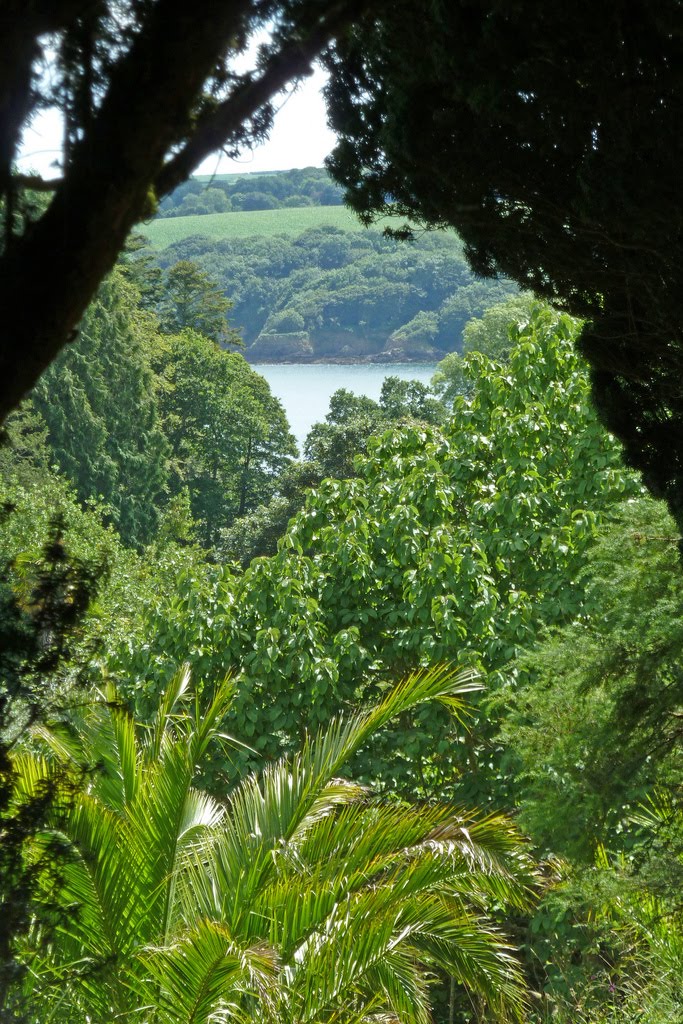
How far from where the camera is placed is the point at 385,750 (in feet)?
28.9

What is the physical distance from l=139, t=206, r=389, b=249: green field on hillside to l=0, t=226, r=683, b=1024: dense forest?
1647 inches

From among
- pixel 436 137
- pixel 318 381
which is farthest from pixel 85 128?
pixel 318 381

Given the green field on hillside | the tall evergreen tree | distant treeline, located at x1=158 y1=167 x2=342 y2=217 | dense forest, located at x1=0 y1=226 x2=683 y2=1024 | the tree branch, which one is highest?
distant treeline, located at x1=158 y1=167 x2=342 y2=217

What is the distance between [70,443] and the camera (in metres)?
32.3

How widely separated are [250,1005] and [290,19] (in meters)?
3.92

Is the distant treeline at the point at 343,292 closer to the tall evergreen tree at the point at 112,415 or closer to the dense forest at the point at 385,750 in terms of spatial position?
the tall evergreen tree at the point at 112,415

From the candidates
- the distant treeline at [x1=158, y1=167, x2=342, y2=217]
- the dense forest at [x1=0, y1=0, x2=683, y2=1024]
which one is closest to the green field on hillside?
the distant treeline at [x1=158, y1=167, x2=342, y2=217]

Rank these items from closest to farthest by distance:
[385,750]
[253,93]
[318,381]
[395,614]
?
[253,93] < [385,750] < [395,614] < [318,381]

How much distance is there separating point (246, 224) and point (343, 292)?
17620mm

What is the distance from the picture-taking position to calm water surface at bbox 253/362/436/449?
34.7 m

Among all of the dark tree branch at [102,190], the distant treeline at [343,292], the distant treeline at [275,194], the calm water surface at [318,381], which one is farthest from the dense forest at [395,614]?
the distant treeline at [275,194]

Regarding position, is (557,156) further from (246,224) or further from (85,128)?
(246,224)

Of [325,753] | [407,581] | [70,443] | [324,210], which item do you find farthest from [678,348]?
[324,210]

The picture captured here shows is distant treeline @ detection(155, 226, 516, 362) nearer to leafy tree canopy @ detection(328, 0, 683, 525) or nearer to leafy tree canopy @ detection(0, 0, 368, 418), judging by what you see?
leafy tree canopy @ detection(328, 0, 683, 525)
